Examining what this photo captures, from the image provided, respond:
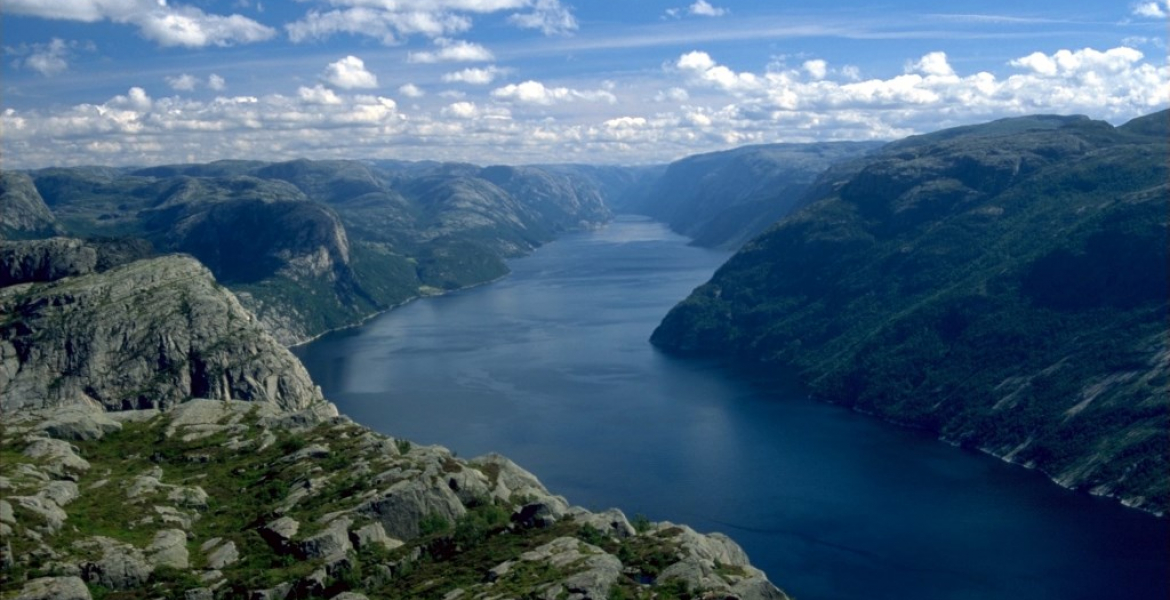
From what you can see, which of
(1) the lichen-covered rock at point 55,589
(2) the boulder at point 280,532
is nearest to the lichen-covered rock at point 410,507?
(2) the boulder at point 280,532

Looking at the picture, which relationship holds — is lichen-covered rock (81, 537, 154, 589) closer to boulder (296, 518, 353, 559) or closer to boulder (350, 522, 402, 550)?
boulder (296, 518, 353, 559)

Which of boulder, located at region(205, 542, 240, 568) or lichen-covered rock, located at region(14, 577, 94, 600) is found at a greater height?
lichen-covered rock, located at region(14, 577, 94, 600)

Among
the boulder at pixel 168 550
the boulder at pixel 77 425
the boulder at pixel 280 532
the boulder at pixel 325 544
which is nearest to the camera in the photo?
the boulder at pixel 168 550

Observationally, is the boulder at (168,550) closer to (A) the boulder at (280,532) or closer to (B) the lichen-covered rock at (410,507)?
(A) the boulder at (280,532)

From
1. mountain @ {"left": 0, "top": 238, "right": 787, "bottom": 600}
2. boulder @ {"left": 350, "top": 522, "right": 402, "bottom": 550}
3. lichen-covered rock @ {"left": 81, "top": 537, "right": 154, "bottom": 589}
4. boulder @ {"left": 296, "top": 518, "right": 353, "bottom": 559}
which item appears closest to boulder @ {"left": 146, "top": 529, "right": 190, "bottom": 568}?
mountain @ {"left": 0, "top": 238, "right": 787, "bottom": 600}

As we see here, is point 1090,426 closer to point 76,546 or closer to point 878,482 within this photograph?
point 878,482

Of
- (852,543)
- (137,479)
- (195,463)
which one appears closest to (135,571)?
(137,479)

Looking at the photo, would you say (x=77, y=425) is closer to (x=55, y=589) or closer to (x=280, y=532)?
(x=280, y=532)

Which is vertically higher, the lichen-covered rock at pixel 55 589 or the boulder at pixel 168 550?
the lichen-covered rock at pixel 55 589
